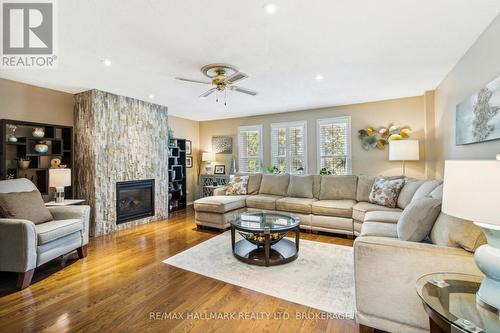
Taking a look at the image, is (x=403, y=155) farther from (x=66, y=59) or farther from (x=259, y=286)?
(x=66, y=59)

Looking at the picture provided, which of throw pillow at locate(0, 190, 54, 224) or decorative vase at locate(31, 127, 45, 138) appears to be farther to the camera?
decorative vase at locate(31, 127, 45, 138)

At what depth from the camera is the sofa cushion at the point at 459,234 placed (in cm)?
144

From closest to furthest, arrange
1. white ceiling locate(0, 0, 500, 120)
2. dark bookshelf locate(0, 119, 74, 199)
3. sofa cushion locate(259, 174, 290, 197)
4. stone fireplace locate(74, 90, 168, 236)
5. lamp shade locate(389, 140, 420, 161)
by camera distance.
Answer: white ceiling locate(0, 0, 500, 120), dark bookshelf locate(0, 119, 74, 199), stone fireplace locate(74, 90, 168, 236), lamp shade locate(389, 140, 420, 161), sofa cushion locate(259, 174, 290, 197)

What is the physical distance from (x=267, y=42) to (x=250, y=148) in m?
4.01

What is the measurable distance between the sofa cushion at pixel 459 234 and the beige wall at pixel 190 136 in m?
5.80

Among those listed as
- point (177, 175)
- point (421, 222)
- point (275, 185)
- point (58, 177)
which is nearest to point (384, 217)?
point (421, 222)

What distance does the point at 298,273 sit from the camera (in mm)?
2576

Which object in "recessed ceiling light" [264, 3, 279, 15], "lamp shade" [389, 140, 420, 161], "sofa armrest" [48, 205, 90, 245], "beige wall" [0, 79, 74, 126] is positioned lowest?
"sofa armrest" [48, 205, 90, 245]

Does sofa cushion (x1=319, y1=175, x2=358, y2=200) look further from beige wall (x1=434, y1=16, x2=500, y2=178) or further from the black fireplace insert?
the black fireplace insert

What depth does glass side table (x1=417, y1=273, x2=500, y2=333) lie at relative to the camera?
108 cm

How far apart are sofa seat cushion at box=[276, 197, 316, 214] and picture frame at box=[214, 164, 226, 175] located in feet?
8.70

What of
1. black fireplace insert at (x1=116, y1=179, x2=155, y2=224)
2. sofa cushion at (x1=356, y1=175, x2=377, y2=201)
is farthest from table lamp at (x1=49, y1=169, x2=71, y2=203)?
sofa cushion at (x1=356, y1=175, x2=377, y2=201)

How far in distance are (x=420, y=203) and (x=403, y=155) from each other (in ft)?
8.25

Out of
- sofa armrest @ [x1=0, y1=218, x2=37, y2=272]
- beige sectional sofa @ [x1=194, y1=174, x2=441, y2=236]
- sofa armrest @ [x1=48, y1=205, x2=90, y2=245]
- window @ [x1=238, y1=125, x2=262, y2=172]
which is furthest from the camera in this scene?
window @ [x1=238, y1=125, x2=262, y2=172]
